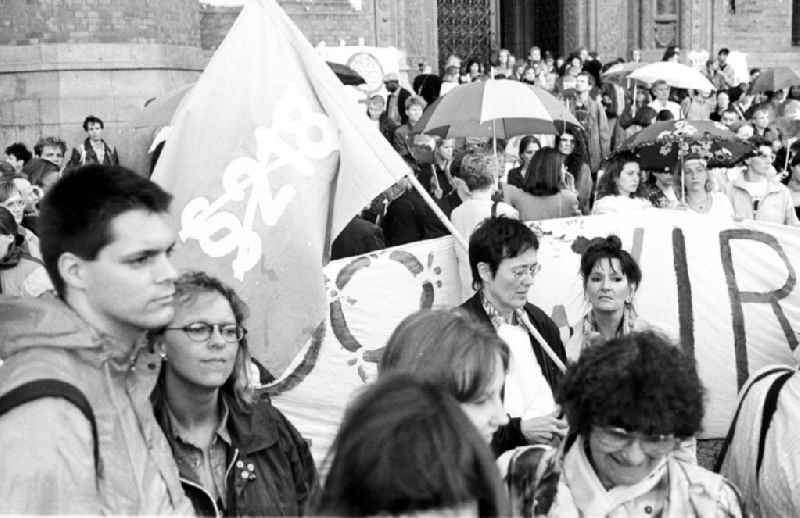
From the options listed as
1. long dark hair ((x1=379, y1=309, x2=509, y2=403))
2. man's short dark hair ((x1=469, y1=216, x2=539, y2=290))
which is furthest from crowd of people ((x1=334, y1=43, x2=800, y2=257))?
long dark hair ((x1=379, y1=309, x2=509, y2=403))

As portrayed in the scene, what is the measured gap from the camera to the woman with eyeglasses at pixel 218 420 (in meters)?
3.36

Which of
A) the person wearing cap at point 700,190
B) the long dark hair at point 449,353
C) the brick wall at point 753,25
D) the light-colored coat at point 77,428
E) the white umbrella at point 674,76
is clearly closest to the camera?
the light-colored coat at point 77,428

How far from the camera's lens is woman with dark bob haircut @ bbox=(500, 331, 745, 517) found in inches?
120

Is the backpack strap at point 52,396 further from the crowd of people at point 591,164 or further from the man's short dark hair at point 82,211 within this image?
the crowd of people at point 591,164

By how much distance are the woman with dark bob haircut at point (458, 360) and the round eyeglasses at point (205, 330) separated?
54 cm

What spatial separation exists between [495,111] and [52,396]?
6925mm

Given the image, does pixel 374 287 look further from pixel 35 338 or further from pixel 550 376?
pixel 35 338

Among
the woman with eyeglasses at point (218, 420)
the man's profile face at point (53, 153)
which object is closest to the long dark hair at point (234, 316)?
the woman with eyeglasses at point (218, 420)

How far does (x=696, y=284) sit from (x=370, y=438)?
4.78m

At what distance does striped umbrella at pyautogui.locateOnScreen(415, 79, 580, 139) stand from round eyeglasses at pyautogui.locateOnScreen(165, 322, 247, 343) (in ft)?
19.5

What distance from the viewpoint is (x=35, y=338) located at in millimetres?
2740

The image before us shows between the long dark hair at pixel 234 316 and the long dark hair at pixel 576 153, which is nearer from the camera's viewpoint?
the long dark hair at pixel 234 316

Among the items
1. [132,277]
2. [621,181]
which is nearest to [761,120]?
[621,181]

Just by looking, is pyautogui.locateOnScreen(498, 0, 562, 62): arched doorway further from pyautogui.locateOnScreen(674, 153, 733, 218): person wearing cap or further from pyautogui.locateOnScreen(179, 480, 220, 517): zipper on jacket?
pyautogui.locateOnScreen(179, 480, 220, 517): zipper on jacket
